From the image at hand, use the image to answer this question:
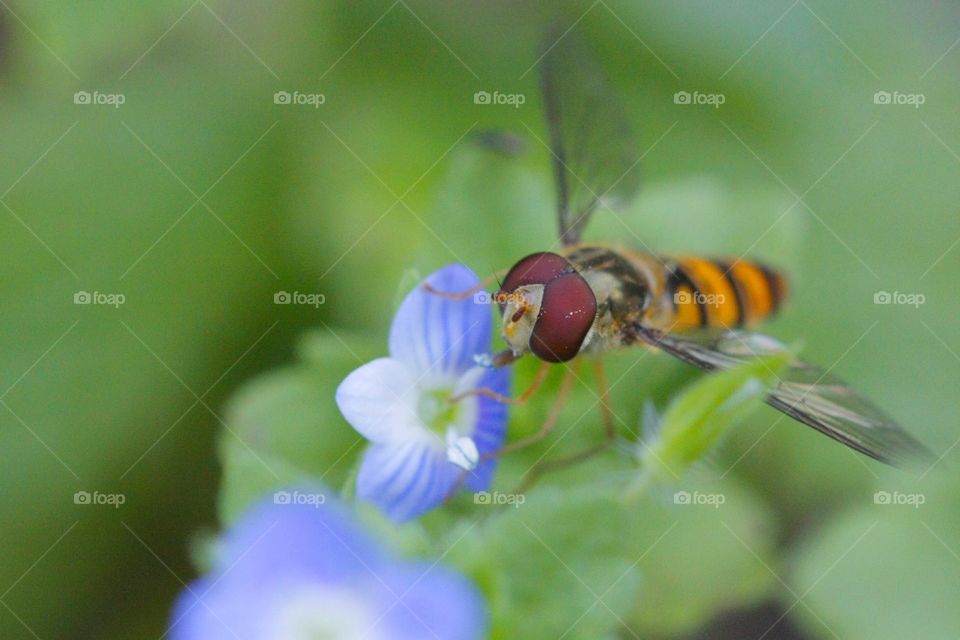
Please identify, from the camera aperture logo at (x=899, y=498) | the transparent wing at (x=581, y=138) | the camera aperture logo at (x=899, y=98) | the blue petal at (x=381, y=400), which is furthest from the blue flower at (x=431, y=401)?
the camera aperture logo at (x=899, y=98)

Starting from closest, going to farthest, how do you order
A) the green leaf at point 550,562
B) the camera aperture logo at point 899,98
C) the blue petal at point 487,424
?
the green leaf at point 550,562
the blue petal at point 487,424
the camera aperture logo at point 899,98

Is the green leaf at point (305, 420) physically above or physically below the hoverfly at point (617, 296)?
below

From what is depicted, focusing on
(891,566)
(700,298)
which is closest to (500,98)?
(700,298)

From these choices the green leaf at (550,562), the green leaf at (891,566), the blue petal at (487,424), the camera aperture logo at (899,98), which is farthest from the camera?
the camera aperture logo at (899,98)

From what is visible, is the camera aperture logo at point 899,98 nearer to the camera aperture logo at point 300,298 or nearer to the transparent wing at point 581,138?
the transparent wing at point 581,138

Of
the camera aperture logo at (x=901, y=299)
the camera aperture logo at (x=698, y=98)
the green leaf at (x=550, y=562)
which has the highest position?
the camera aperture logo at (x=698, y=98)

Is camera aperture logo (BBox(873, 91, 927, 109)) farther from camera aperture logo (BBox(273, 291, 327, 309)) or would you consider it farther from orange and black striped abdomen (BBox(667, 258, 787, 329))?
camera aperture logo (BBox(273, 291, 327, 309))

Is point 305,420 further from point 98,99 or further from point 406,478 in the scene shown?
point 98,99

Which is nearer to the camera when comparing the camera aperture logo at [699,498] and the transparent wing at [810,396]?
the transparent wing at [810,396]
